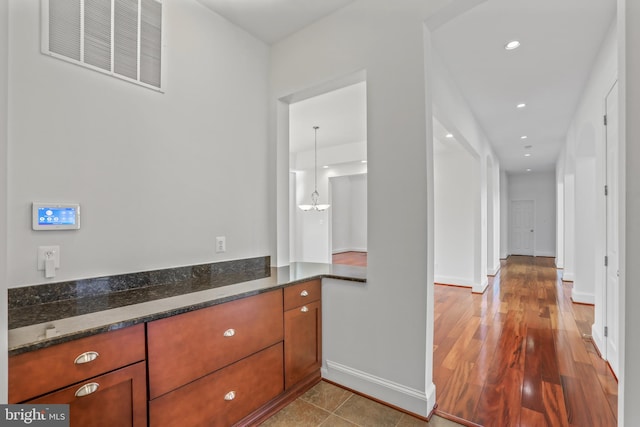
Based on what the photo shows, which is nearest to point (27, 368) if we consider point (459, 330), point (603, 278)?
point (459, 330)

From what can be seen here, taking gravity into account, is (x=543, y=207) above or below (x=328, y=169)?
below

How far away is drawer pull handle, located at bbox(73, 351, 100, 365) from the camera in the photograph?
1170 mm

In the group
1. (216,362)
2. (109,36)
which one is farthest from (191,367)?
(109,36)

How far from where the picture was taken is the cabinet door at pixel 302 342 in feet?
6.85

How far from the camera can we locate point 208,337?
161 centimetres

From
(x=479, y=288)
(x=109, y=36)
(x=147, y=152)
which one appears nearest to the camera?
(x=109, y=36)

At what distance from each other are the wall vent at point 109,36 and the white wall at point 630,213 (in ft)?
8.26

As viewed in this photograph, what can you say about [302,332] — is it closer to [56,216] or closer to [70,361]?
[70,361]

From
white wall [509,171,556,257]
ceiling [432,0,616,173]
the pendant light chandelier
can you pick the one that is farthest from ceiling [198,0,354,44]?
white wall [509,171,556,257]

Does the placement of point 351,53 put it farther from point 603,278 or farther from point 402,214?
point 603,278

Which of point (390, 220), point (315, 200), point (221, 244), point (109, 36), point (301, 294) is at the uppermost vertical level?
point (109, 36)

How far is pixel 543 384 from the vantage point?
2.34 m

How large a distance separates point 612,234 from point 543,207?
918cm

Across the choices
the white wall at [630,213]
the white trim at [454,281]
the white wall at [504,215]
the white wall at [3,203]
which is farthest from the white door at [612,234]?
the white wall at [504,215]
